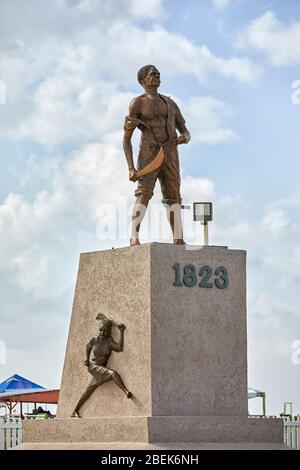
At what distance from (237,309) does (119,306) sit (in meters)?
1.56

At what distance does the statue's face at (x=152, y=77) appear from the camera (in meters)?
17.4

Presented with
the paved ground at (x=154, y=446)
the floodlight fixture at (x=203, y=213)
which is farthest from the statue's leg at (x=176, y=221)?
the paved ground at (x=154, y=446)

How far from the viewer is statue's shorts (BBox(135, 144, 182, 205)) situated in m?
17.4

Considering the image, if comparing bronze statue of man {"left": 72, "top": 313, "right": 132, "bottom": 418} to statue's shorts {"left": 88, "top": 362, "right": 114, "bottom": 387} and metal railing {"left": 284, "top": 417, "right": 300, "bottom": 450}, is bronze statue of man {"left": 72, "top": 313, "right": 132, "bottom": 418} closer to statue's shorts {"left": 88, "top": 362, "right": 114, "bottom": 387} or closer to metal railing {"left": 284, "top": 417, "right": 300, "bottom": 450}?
statue's shorts {"left": 88, "top": 362, "right": 114, "bottom": 387}

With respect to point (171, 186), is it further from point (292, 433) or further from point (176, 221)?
point (292, 433)

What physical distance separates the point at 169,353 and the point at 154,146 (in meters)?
2.87

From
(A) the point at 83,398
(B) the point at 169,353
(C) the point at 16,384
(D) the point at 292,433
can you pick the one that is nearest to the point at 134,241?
(B) the point at 169,353

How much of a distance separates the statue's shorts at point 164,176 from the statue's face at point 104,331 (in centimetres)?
183

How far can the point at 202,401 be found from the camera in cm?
1658

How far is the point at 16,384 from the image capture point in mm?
29781

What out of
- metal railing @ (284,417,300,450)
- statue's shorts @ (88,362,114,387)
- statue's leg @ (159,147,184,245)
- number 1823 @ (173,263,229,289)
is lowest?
metal railing @ (284,417,300,450)

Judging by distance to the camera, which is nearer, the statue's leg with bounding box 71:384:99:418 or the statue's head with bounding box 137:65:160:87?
the statue's leg with bounding box 71:384:99:418

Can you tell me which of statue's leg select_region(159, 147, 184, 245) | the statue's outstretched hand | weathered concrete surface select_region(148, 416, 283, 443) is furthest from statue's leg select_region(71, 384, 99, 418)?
the statue's outstretched hand
